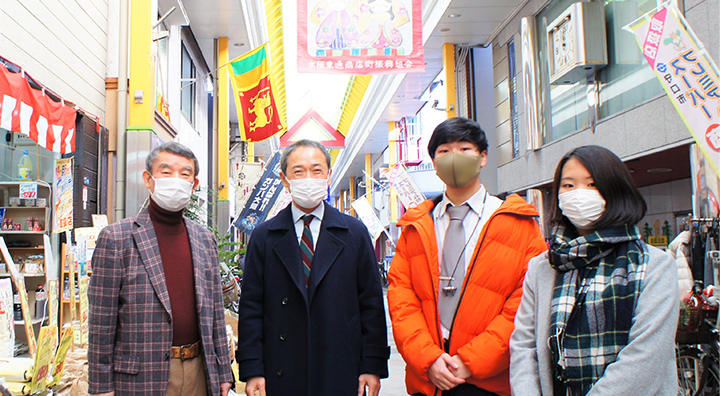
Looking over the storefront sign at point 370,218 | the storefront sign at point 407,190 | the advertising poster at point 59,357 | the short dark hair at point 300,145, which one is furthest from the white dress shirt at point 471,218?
the storefront sign at point 370,218

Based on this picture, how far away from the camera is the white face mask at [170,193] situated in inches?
99.7

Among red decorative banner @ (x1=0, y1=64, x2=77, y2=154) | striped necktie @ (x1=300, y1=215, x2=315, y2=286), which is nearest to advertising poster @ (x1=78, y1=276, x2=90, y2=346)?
red decorative banner @ (x1=0, y1=64, x2=77, y2=154)

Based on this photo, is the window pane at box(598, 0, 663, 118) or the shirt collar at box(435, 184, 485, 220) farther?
the window pane at box(598, 0, 663, 118)

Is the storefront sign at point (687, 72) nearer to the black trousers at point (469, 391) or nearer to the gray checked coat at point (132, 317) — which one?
the black trousers at point (469, 391)

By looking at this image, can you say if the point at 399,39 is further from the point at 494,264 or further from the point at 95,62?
the point at 494,264

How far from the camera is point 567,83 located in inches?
323

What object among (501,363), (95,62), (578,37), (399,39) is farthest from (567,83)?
(501,363)

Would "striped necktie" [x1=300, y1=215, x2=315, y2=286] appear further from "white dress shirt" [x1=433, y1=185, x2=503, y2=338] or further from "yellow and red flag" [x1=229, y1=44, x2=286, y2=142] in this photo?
"yellow and red flag" [x1=229, y1=44, x2=286, y2=142]

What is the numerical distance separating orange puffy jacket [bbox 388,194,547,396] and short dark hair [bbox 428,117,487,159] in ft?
0.98

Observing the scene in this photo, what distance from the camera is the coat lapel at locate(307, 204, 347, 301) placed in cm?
247

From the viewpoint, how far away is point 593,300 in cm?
185

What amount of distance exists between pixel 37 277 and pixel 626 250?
18.8 ft

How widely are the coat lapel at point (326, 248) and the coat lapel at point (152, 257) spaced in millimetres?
622

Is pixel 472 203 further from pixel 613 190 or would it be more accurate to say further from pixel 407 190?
pixel 407 190
